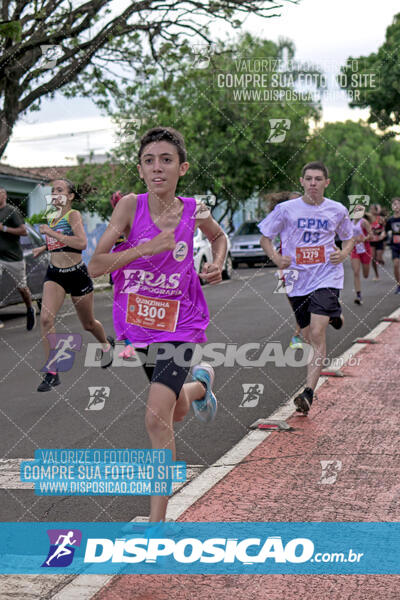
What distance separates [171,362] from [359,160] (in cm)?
5662

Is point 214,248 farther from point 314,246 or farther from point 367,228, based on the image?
point 367,228

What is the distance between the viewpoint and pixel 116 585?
11.8 ft

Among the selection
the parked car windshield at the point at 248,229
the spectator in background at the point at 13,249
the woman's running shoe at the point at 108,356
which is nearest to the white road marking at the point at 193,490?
the woman's running shoe at the point at 108,356

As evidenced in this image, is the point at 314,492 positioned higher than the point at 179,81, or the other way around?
the point at 179,81

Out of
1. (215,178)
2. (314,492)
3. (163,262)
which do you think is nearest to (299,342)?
(314,492)

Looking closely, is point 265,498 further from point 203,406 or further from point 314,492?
point 203,406

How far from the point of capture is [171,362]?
4.17 metres

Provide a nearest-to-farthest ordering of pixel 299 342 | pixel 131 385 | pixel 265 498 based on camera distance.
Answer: pixel 265 498
pixel 131 385
pixel 299 342

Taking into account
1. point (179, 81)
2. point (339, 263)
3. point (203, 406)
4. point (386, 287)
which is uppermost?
point (179, 81)

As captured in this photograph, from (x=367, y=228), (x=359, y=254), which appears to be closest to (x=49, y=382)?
(x=359, y=254)

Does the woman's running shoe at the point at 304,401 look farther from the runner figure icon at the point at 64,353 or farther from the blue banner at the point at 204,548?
the runner figure icon at the point at 64,353

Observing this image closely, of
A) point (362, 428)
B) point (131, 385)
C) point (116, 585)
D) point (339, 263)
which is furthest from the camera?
point (131, 385)

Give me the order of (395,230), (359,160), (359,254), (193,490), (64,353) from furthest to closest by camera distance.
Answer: (359,160), (395,230), (359,254), (64,353), (193,490)

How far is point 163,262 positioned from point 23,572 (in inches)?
60.2
